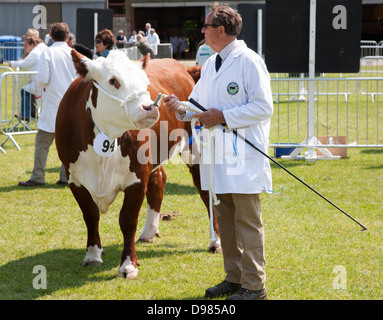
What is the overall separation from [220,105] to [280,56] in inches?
267

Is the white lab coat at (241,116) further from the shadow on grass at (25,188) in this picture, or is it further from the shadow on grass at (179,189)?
the shadow on grass at (25,188)

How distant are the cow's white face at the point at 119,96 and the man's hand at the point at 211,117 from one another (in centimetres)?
38

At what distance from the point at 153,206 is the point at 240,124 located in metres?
2.49

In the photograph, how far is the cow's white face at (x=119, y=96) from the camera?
4566mm

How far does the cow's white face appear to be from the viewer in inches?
180

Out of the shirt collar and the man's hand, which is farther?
the shirt collar

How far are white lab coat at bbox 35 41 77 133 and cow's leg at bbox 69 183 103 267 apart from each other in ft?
11.3

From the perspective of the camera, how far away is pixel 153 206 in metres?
6.54

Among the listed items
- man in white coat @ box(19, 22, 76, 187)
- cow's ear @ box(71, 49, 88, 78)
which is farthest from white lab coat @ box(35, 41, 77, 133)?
cow's ear @ box(71, 49, 88, 78)

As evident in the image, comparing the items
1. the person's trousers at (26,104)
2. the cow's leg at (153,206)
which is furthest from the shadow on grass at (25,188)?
the person's trousers at (26,104)

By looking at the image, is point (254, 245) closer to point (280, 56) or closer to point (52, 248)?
point (52, 248)

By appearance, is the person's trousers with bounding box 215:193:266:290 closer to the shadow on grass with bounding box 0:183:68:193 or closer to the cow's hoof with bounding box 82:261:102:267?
the cow's hoof with bounding box 82:261:102:267
